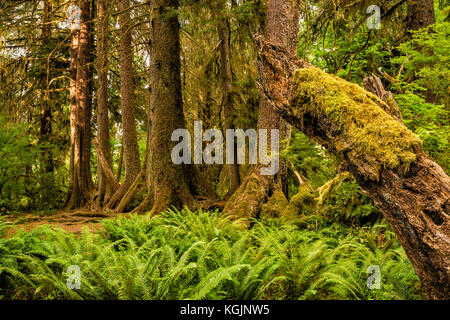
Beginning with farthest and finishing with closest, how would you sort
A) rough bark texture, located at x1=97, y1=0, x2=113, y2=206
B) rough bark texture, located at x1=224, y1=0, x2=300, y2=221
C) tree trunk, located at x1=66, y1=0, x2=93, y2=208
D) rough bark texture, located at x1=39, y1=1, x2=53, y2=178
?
rough bark texture, located at x1=39, y1=1, x2=53, y2=178 < tree trunk, located at x1=66, y1=0, x2=93, y2=208 < rough bark texture, located at x1=97, y1=0, x2=113, y2=206 < rough bark texture, located at x1=224, y1=0, x2=300, y2=221

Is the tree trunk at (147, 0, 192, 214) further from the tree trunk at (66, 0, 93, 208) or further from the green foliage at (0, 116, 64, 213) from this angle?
the green foliage at (0, 116, 64, 213)

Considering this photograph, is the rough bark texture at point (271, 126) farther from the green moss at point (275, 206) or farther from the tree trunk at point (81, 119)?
the tree trunk at point (81, 119)

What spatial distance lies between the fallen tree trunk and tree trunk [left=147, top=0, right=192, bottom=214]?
15.6 feet

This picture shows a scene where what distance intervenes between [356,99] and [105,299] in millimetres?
3184

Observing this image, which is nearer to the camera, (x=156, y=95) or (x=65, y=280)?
(x=65, y=280)

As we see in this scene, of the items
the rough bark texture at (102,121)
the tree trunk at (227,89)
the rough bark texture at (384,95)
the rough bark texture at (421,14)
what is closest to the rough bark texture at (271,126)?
the tree trunk at (227,89)

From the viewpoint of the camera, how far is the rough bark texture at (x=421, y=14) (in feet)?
26.3

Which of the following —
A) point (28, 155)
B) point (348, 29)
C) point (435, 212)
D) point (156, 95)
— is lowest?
point (435, 212)

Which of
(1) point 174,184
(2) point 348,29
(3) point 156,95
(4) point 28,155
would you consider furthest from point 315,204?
(4) point 28,155

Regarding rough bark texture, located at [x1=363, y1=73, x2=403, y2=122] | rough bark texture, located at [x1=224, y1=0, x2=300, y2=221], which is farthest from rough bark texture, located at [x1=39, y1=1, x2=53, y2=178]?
rough bark texture, located at [x1=363, y1=73, x2=403, y2=122]

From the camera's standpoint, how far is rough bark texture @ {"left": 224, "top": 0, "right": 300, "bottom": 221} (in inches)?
266
